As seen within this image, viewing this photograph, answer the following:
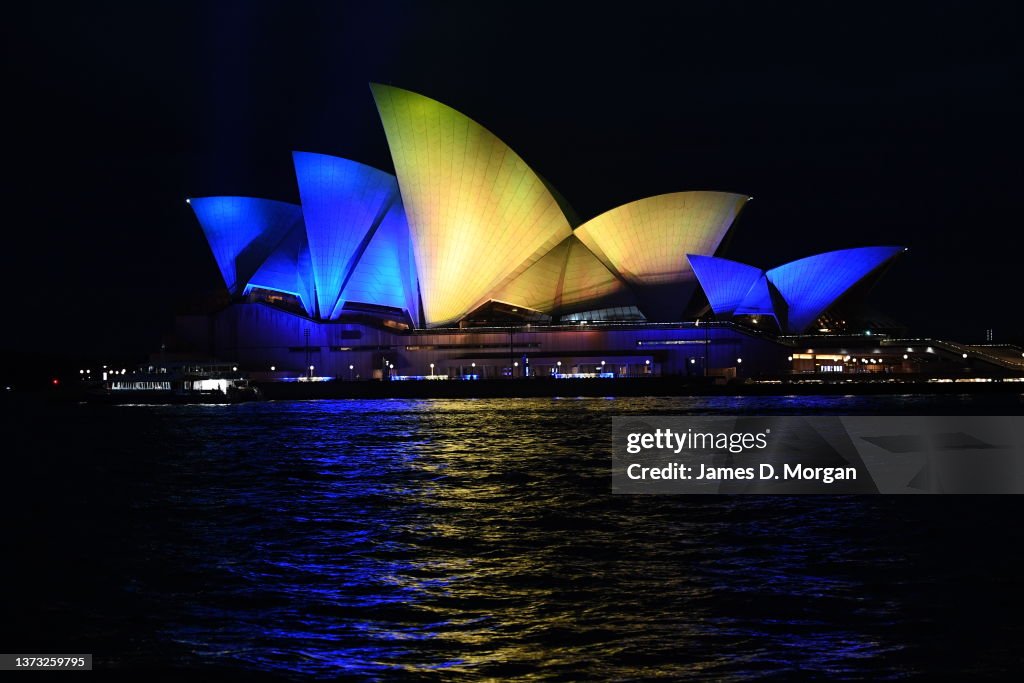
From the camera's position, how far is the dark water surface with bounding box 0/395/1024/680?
9664 millimetres

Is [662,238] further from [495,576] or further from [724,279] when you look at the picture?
[495,576]

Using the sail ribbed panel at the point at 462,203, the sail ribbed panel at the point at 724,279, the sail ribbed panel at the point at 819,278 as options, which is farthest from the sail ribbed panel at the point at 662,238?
the sail ribbed panel at the point at 819,278

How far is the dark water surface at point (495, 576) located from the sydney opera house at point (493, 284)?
4044cm

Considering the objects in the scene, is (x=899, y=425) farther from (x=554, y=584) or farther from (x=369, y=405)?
(x=369, y=405)

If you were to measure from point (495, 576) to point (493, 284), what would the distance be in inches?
2217

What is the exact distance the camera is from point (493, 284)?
68875 millimetres

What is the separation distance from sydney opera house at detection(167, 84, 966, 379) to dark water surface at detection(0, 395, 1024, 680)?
133 feet

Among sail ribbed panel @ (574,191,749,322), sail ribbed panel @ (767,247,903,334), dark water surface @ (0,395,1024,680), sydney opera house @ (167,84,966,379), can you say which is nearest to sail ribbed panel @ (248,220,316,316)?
sydney opera house @ (167,84,966,379)

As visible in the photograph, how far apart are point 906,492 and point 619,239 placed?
4706 centimetres

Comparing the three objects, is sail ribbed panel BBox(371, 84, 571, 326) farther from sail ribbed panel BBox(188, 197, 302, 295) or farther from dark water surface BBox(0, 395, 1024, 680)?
dark water surface BBox(0, 395, 1024, 680)

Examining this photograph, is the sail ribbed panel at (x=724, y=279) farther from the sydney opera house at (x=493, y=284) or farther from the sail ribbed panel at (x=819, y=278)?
the sail ribbed panel at (x=819, y=278)

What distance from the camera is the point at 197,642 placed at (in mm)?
10250

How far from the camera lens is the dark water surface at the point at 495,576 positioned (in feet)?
31.7

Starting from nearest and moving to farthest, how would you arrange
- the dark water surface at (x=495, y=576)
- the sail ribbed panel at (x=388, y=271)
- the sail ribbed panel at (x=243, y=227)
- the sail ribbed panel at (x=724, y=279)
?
1. the dark water surface at (x=495, y=576)
2. the sail ribbed panel at (x=724, y=279)
3. the sail ribbed panel at (x=388, y=271)
4. the sail ribbed panel at (x=243, y=227)
